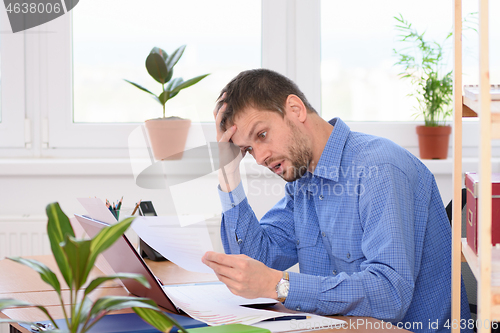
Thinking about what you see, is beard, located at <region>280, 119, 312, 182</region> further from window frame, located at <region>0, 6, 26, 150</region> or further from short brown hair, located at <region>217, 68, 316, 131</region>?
window frame, located at <region>0, 6, 26, 150</region>

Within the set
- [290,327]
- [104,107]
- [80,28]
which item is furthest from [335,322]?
[80,28]

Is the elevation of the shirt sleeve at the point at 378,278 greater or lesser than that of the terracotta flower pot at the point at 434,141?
lesser

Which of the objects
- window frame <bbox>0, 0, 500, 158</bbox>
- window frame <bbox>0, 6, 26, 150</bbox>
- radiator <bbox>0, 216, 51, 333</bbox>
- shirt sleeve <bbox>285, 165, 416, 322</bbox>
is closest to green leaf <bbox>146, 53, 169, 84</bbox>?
window frame <bbox>0, 0, 500, 158</bbox>

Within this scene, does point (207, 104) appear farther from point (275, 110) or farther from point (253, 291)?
point (253, 291)

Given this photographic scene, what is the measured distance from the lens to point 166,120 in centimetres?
212

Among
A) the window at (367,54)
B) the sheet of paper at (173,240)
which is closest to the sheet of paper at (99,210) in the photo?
the sheet of paper at (173,240)

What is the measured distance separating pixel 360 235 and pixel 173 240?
1.42 ft

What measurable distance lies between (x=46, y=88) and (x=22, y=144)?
273 millimetres

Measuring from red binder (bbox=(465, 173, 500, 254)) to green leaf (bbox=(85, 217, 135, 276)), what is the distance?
569 mm

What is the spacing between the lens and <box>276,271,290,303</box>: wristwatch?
39.6 inches

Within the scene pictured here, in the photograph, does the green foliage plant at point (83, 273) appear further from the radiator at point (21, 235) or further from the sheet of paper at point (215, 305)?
the radiator at point (21, 235)

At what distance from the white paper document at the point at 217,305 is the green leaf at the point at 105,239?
1.37 feet

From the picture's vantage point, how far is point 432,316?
3.92 feet

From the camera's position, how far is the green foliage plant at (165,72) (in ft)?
6.81
